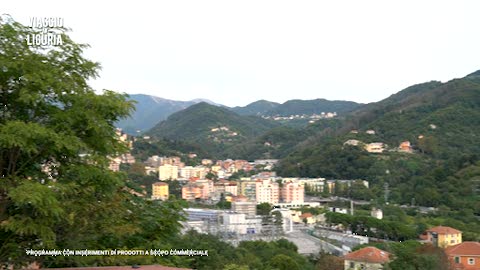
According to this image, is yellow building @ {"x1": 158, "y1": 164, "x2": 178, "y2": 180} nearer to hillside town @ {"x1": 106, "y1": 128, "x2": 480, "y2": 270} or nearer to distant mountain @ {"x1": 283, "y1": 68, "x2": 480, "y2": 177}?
hillside town @ {"x1": 106, "y1": 128, "x2": 480, "y2": 270}

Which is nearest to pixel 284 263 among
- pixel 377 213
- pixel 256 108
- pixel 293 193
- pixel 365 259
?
pixel 365 259

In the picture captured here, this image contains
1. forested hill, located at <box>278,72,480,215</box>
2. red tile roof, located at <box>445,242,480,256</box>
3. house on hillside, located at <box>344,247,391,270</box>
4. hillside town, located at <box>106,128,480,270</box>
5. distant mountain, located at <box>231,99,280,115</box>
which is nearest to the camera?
house on hillside, located at <box>344,247,391,270</box>

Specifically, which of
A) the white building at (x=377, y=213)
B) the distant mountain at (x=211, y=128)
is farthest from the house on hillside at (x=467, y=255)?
the distant mountain at (x=211, y=128)

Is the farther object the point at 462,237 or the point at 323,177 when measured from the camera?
the point at 323,177

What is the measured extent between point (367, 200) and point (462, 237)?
16.3 m

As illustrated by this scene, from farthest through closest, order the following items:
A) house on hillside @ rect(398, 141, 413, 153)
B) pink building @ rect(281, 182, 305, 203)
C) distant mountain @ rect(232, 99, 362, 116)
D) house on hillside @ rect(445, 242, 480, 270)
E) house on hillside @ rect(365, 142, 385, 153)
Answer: distant mountain @ rect(232, 99, 362, 116)
house on hillside @ rect(365, 142, 385, 153)
house on hillside @ rect(398, 141, 413, 153)
pink building @ rect(281, 182, 305, 203)
house on hillside @ rect(445, 242, 480, 270)

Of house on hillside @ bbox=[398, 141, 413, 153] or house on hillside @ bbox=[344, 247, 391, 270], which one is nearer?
house on hillside @ bbox=[344, 247, 391, 270]

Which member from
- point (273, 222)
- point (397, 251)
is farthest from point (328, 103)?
point (397, 251)

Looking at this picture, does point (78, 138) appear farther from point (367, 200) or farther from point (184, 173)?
point (184, 173)

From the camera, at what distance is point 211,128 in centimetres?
8981

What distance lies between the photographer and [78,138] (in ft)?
8.59

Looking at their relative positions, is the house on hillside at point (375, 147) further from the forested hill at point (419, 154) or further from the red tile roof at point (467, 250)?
the red tile roof at point (467, 250)

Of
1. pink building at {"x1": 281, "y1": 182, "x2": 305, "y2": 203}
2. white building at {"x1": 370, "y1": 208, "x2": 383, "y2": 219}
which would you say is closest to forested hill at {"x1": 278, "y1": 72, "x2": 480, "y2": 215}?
white building at {"x1": 370, "y1": 208, "x2": 383, "y2": 219}

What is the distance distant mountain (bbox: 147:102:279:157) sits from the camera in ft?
275
